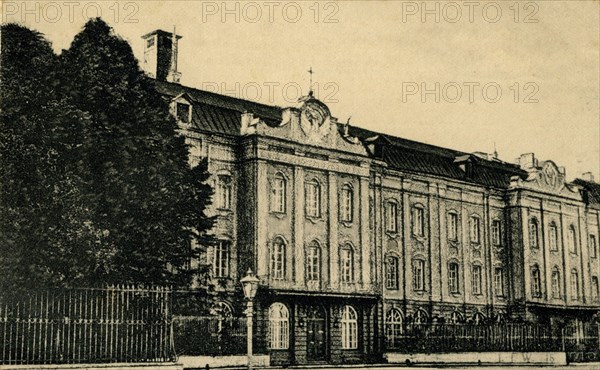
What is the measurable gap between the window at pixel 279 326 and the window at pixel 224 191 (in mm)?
3993

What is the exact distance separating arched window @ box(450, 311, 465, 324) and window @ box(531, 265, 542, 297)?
16.2 feet

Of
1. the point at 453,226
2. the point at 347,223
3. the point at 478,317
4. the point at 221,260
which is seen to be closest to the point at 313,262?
the point at 347,223

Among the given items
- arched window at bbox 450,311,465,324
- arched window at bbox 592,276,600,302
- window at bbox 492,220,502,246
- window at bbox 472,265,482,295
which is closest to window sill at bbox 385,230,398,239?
arched window at bbox 450,311,465,324

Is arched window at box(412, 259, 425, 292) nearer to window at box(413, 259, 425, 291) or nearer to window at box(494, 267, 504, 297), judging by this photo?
window at box(413, 259, 425, 291)

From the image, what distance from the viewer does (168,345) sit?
731 inches

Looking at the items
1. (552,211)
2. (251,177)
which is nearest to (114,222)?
(251,177)

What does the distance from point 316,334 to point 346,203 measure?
5.32m

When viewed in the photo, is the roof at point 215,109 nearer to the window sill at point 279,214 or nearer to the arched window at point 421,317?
the window sill at point 279,214

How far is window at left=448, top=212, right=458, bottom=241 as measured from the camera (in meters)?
38.6

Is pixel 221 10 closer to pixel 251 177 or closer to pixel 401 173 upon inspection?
pixel 251 177

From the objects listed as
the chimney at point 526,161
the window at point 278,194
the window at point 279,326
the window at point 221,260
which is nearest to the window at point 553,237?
the chimney at point 526,161

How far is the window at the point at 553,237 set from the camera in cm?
4235

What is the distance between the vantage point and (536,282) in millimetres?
41094

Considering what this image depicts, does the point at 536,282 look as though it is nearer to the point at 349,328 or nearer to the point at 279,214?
the point at 349,328
